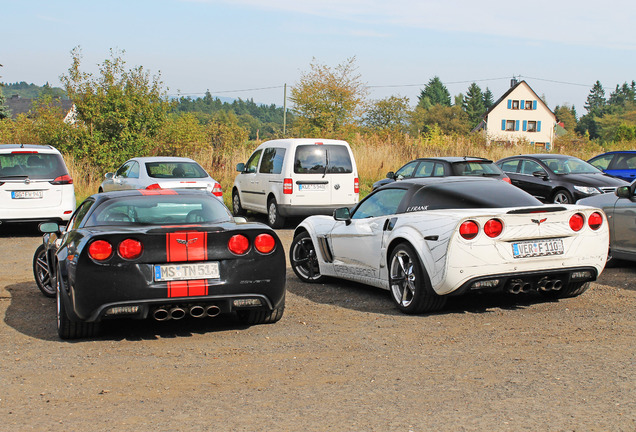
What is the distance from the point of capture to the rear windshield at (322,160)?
623 inches

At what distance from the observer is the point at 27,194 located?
1423cm

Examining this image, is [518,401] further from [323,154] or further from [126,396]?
[323,154]

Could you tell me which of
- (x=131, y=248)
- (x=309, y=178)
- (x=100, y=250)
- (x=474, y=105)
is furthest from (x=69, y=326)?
(x=474, y=105)

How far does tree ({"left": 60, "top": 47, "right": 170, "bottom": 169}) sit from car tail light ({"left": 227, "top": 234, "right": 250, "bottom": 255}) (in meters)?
19.9

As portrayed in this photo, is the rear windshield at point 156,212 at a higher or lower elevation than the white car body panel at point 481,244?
higher

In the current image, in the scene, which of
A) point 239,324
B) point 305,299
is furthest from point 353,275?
point 239,324

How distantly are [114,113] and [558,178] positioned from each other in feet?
48.4

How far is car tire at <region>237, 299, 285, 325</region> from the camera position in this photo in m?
6.88

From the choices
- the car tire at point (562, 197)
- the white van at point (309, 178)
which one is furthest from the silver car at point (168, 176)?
the car tire at point (562, 197)

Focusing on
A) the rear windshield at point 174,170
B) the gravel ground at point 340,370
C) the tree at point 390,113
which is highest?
the tree at point 390,113

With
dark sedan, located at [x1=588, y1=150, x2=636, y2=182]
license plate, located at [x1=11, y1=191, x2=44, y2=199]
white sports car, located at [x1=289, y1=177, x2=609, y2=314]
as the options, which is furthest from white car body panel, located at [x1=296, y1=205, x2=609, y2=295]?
dark sedan, located at [x1=588, y1=150, x2=636, y2=182]

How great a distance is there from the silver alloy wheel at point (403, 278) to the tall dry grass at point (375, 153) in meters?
15.6

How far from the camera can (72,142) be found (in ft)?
82.5

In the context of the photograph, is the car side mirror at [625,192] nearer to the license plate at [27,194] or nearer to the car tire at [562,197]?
the car tire at [562,197]
